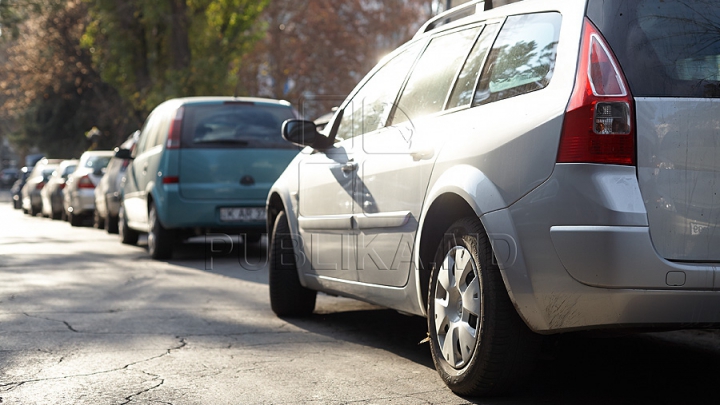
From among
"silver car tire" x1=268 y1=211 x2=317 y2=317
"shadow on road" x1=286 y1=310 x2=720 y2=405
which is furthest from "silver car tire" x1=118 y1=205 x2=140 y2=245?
"shadow on road" x1=286 y1=310 x2=720 y2=405

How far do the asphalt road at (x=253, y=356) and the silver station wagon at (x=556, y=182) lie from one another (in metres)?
0.44

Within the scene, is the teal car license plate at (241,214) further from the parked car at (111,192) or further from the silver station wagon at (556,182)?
the silver station wagon at (556,182)

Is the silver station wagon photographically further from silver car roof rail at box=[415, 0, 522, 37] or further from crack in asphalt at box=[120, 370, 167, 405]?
crack in asphalt at box=[120, 370, 167, 405]

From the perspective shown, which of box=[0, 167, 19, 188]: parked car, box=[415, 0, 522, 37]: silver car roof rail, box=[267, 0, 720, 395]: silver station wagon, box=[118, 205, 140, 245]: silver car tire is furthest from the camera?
box=[0, 167, 19, 188]: parked car

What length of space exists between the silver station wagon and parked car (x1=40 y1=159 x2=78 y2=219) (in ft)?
66.9

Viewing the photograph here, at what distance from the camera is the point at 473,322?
4.26 meters

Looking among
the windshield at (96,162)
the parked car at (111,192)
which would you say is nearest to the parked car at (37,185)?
the windshield at (96,162)

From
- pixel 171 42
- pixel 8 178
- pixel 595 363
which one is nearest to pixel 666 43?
pixel 595 363

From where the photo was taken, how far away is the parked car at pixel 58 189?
79.5ft

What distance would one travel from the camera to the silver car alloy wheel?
4.23m

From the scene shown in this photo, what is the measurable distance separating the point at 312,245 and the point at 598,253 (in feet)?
9.67

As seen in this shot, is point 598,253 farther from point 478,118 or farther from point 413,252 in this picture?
point 413,252

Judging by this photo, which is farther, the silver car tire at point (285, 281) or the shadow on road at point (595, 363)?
the silver car tire at point (285, 281)

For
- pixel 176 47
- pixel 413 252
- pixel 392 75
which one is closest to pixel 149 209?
pixel 392 75
